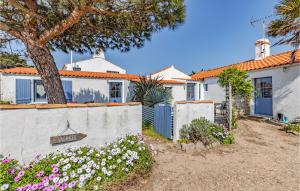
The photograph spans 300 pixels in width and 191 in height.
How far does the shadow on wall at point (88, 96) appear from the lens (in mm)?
11076

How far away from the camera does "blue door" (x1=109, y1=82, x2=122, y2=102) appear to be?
1237 centimetres

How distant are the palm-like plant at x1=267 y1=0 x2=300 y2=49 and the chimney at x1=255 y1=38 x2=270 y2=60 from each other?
20.2 ft

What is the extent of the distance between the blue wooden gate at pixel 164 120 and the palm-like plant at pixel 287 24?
661 centimetres

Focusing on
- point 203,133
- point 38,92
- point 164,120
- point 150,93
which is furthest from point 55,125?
point 38,92

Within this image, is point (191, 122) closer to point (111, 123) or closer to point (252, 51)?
point (111, 123)

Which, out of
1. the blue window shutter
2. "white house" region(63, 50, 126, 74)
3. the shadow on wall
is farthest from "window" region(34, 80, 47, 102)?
"white house" region(63, 50, 126, 74)

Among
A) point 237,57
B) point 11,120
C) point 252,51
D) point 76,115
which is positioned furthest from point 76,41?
point 237,57

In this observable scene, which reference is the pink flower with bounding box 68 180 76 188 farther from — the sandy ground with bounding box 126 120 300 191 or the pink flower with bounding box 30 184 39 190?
the sandy ground with bounding box 126 120 300 191

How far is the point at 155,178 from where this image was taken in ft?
11.2

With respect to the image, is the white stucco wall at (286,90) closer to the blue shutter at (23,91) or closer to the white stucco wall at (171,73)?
the white stucco wall at (171,73)

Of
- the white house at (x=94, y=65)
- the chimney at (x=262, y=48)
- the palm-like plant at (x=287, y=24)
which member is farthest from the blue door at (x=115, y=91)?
the chimney at (x=262, y=48)

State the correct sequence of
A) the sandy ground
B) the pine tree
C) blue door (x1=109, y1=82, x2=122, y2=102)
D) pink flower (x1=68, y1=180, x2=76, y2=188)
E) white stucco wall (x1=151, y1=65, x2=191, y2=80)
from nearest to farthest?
1. pink flower (x1=68, y1=180, x2=76, y2=188)
2. the sandy ground
3. the pine tree
4. blue door (x1=109, y1=82, x2=122, y2=102)
5. white stucco wall (x1=151, y1=65, x2=191, y2=80)

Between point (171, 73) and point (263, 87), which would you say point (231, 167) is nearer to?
point (263, 87)

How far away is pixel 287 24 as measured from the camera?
23.3 ft
